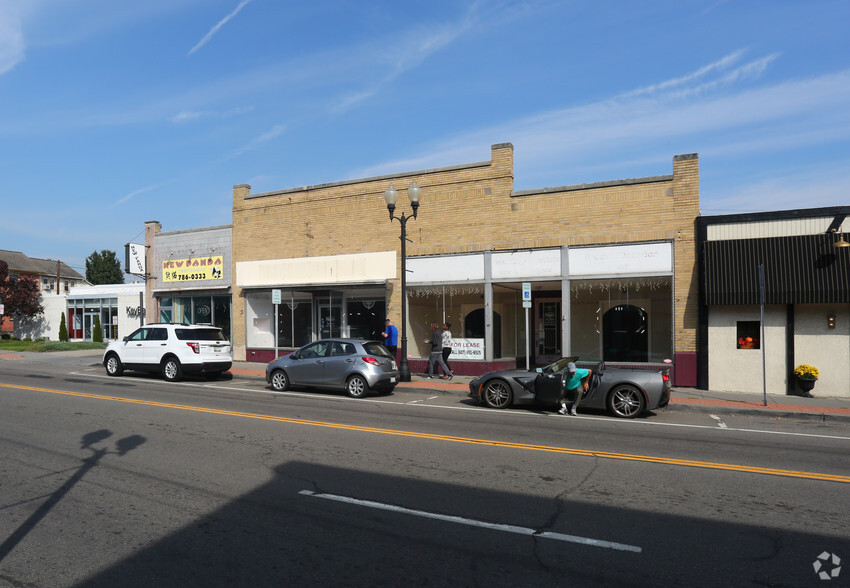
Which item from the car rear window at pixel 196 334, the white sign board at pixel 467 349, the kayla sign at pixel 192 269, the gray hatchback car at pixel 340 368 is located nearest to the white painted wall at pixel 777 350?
the white sign board at pixel 467 349

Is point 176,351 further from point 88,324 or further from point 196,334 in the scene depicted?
point 88,324

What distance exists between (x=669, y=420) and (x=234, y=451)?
8113 millimetres

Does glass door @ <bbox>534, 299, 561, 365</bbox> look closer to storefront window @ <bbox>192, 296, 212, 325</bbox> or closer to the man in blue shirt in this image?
the man in blue shirt

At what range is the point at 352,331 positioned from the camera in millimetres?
21219

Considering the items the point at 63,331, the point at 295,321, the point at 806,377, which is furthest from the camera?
the point at 63,331

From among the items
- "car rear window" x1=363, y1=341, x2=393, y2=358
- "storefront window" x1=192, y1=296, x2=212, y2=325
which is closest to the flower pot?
"car rear window" x1=363, y1=341, x2=393, y2=358

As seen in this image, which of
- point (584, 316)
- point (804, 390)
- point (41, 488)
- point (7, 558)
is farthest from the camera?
point (584, 316)

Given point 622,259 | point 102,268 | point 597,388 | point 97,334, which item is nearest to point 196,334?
point 597,388

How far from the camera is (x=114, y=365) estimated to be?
18625 millimetres

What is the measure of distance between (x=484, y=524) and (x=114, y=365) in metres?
17.0

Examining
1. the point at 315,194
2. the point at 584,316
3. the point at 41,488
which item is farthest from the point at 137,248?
the point at 41,488

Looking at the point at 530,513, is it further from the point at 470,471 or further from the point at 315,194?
the point at 315,194

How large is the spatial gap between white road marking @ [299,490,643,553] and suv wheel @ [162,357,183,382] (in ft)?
41.5

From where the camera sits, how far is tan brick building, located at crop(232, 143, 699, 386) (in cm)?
1627
